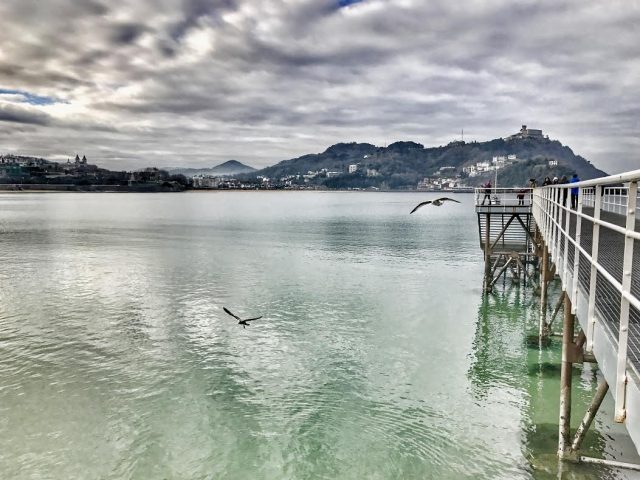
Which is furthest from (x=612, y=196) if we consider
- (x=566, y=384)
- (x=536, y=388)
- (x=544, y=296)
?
(x=566, y=384)

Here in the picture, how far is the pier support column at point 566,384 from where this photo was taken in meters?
9.39

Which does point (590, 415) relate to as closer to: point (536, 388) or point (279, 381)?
point (536, 388)

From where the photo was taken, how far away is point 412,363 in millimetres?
17766

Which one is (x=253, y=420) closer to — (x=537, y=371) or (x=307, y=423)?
(x=307, y=423)

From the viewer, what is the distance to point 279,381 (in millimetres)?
15906

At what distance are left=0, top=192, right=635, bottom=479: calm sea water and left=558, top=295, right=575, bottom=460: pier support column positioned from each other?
21.0 inches

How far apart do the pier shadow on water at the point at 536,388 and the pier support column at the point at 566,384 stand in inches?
13.1

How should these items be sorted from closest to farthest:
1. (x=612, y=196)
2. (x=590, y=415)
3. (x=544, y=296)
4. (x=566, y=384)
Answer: (x=590, y=415) < (x=566, y=384) < (x=544, y=296) < (x=612, y=196)

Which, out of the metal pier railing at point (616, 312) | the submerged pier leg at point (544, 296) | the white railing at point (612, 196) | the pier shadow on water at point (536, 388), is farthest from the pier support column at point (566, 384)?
the submerged pier leg at point (544, 296)

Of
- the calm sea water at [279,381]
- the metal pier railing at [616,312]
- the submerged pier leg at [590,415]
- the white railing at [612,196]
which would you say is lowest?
the calm sea water at [279,381]

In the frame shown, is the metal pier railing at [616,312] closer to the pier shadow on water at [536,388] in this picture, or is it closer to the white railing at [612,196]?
the white railing at [612,196]

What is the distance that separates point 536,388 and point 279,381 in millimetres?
8150

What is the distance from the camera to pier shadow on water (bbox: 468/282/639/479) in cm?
1111

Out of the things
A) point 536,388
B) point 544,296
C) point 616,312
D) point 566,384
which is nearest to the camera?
point 616,312
